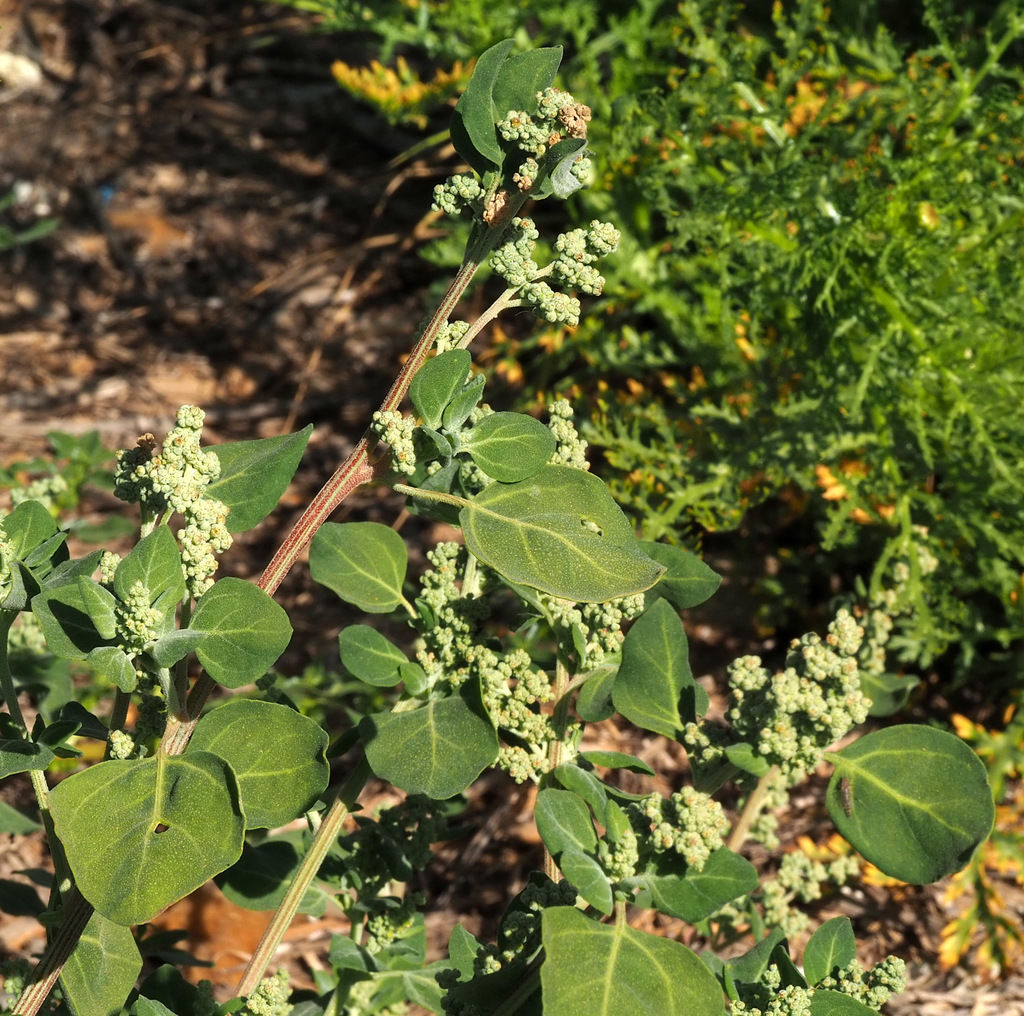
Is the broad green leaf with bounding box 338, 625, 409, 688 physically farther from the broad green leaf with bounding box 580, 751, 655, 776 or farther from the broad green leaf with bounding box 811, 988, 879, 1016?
the broad green leaf with bounding box 811, 988, 879, 1016

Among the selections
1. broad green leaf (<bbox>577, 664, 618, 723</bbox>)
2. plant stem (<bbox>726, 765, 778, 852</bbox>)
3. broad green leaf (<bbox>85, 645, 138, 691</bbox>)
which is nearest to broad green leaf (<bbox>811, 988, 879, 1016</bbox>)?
broad green leaf (<bbox>577, 664, 618, 723</bbox>)

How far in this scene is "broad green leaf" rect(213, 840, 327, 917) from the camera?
1.43 metres

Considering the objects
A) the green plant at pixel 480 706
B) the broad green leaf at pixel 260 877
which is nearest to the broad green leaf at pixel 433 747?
the green plant at pixel 480 706

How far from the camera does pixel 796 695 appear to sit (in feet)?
3.76

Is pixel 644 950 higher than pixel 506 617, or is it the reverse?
pixel 644 950

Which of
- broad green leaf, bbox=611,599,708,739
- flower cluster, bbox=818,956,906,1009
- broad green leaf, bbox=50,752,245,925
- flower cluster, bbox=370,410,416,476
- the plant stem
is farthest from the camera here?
the plant stem

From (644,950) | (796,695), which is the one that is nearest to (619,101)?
(796,695)

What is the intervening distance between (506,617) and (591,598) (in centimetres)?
209

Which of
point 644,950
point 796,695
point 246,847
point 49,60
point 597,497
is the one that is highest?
point 597,497

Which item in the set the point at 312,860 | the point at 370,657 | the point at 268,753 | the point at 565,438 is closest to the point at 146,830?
the point at 268,753

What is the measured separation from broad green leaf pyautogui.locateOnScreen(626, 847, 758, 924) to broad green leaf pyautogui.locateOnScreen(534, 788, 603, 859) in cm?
6

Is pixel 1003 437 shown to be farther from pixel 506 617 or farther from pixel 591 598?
pixel 591 598

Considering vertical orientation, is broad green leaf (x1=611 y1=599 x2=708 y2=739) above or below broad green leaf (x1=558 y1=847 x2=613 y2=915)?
above

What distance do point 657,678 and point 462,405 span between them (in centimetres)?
39
